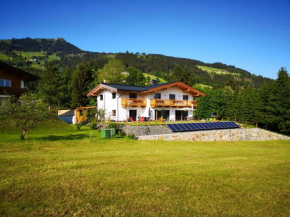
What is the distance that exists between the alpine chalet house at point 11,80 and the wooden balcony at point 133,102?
649 inches

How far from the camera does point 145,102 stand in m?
34.2

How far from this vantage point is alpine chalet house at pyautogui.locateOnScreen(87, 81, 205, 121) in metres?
33.0

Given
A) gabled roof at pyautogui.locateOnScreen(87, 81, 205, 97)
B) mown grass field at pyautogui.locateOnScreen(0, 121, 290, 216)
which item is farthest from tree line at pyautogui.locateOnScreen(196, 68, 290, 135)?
mown grass field at pyautogui.locateOnScreen(0, 121, 290, 216)

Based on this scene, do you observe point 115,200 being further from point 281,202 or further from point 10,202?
point 281,202

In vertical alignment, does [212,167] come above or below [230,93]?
below

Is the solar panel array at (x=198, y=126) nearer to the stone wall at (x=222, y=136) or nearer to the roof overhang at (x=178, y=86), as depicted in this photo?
the stone wall at (x=222, y=136)

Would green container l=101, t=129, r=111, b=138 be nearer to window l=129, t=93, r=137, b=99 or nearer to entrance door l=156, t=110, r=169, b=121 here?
window l=129, t=93, r=137, b=99

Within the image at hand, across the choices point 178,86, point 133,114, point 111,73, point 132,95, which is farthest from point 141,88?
point 111,73

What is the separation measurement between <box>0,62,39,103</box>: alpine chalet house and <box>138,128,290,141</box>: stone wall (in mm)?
22947

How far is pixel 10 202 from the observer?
537 cm

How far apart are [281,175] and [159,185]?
5.43 metres

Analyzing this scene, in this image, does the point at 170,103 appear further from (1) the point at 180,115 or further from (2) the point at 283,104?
(2) the point at 283,104

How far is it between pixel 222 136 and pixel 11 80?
33677mm

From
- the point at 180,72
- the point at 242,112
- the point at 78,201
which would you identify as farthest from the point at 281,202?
the point at 180,72
